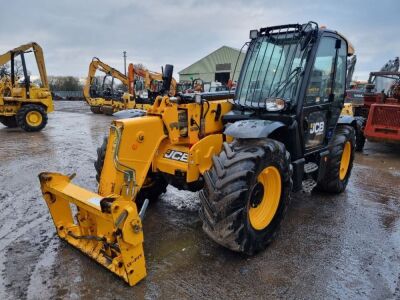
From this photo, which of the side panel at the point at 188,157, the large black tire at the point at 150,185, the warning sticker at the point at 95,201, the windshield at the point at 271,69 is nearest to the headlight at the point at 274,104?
the windshield at the point at 271,69

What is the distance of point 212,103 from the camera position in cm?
412

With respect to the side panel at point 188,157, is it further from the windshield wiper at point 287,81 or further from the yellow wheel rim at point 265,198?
the windshield wiper at point 287,81

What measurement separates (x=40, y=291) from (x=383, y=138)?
8497 mm

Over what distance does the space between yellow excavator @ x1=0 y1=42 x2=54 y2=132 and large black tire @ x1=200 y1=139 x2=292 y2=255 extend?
441 inches

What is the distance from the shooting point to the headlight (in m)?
3.74

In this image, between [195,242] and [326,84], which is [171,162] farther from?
[326,84]

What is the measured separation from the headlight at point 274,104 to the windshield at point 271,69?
0.23 meters

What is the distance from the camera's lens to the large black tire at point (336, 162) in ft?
16.4

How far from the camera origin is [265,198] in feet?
12.1

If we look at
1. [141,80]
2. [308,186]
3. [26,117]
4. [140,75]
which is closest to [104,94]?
[141,80]

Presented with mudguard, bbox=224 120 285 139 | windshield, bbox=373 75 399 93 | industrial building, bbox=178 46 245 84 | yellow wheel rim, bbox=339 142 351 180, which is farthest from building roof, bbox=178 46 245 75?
mudguard, bbox=224 120 285 139

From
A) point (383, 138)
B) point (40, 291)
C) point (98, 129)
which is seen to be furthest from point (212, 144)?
point (98, 129)

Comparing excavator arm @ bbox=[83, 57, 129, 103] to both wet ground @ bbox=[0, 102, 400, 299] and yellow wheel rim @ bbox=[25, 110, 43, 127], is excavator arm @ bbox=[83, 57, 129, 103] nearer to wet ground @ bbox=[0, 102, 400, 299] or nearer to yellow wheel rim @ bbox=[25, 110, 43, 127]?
yellow wheel rim @ bbox=[25, 110, 43, 127]

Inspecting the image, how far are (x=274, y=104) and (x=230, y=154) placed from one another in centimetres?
93
